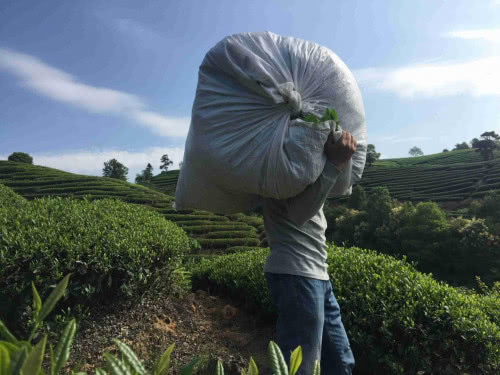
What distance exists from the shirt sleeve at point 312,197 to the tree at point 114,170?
45707mm

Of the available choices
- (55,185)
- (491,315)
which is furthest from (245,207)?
(55,185)

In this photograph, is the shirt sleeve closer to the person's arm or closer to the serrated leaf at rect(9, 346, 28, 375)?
the person's arm

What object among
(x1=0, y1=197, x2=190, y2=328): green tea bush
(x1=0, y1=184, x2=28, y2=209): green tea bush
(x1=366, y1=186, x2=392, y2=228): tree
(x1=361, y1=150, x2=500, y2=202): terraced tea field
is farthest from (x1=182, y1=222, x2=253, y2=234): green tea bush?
(x1=361, y1=150, x2=500, y2=202): terraced tea field

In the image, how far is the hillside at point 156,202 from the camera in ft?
52.3

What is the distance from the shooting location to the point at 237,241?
621 inches

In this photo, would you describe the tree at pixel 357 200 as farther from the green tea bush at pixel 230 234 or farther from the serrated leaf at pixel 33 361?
the serrated leaf at pixel 33 361

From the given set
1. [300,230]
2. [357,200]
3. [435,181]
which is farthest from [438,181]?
[300,230]

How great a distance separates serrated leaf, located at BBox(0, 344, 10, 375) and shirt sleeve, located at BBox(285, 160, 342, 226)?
1.09 meters

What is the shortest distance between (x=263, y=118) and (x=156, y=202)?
21.0 metres

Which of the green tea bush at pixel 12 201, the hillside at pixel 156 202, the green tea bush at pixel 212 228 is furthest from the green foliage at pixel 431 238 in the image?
the green tea bush at pixel 12 201

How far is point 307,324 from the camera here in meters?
1.42

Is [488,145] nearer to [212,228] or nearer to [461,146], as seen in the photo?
[461,146]

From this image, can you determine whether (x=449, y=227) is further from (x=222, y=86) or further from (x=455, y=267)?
(x=222, y=86)

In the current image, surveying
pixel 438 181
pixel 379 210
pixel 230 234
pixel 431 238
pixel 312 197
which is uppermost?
pixel 438 181
